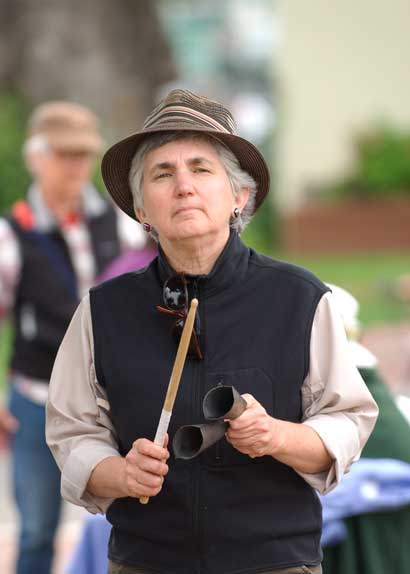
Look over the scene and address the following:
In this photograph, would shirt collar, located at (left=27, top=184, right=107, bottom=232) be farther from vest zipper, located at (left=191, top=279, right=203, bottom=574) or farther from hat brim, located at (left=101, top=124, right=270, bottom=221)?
vest zipper, located at (left=191, top=279, right=203, bottom=574)

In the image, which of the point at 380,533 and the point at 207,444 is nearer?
the point at 207,444

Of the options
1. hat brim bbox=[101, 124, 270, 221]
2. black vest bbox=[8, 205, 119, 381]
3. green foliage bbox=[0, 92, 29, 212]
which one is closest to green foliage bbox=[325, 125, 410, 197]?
green foliage bbox=[0, 92, 29, 212]

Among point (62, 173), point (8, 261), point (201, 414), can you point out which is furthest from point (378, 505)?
point (62, 173)

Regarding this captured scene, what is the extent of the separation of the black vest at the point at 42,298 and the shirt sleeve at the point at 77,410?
185cm

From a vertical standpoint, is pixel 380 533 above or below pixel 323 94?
below

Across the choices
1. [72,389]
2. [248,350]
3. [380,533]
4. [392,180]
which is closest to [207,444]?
[248,350]

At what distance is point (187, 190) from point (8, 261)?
2.13 metres

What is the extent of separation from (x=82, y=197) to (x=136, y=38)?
390 inches

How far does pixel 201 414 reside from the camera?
8.25 feet

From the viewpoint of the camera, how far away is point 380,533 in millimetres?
3732

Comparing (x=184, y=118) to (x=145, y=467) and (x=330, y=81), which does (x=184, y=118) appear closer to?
(x=145, y=467)

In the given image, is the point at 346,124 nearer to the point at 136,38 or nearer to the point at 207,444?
the point at 136,38

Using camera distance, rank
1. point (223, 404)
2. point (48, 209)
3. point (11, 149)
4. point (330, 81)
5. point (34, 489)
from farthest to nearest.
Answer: point (330, 81) < point (11, 149) < point (48, 209) < point (34, 489) < point (223, 404)

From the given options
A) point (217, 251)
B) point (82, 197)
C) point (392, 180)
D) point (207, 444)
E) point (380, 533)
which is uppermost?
point (392, 180)
